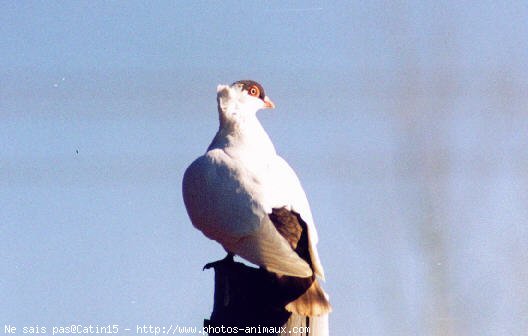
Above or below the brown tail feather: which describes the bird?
above

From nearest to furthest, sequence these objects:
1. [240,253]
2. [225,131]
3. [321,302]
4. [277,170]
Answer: [321,302], [240,253], [277,170], [225,131]

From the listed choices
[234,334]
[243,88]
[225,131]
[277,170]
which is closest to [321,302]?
[234,334]

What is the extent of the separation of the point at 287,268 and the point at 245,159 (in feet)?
5.59

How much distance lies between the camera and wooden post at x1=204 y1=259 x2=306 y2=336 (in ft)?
15.0

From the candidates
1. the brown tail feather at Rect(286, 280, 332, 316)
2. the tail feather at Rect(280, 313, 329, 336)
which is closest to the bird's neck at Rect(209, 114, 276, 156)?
the brown tail feather at Rect(286, 280, 332, 316)

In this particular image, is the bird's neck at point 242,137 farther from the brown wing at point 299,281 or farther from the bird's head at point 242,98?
the brown wing at point 299,281

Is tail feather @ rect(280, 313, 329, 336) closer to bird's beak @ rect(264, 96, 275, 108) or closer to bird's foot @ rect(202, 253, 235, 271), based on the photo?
bird's foot @ rect(202, 253, 235, 271)

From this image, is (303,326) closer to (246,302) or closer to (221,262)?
(246,302)

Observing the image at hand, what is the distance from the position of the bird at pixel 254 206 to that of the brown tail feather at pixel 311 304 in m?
0.04

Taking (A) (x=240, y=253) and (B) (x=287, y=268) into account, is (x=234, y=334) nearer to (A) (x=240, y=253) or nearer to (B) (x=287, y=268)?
(B) (x=287, y=268)

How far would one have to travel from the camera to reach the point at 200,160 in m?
6.68

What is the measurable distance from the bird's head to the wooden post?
2.71 metres

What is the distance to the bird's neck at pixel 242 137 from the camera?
701 centimetres

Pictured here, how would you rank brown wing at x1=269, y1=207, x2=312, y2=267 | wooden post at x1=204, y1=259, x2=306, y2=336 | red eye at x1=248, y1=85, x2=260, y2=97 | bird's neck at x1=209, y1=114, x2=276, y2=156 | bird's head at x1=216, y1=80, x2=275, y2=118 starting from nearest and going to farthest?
wooden post at x1=204, y1=259, x2=306, y2=336 < brown wing at x1=269, y1=207, x2=312, y2=267 < bird's neck at x1=209, y1=114, x2=276, y2=156 < bird's head at x1=216, y1=80, x2=275, y2=118 < red eye at x1=248, y1=85, x2=260, y2=97
